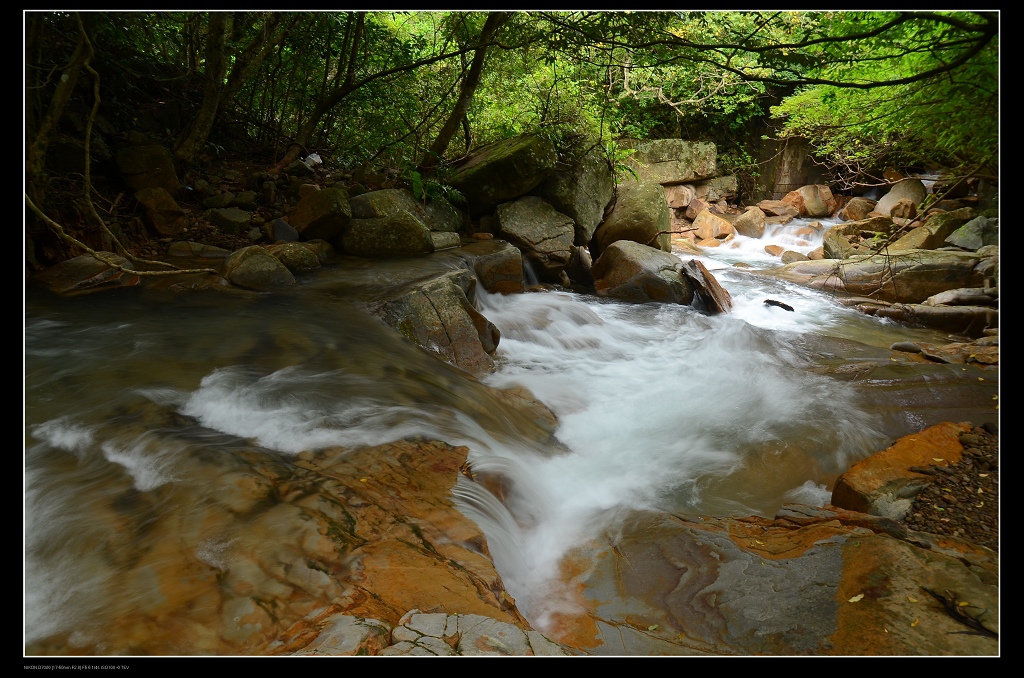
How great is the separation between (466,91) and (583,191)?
272 centimetres

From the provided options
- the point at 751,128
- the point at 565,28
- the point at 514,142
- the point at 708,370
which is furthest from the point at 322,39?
the point at 751,128

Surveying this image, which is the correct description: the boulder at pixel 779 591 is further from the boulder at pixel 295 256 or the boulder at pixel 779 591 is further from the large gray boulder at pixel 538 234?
the large gray boulder at pixel 538 234

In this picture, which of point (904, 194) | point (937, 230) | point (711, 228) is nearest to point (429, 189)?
point (711, 228)

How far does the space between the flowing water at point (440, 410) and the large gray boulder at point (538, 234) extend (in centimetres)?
226

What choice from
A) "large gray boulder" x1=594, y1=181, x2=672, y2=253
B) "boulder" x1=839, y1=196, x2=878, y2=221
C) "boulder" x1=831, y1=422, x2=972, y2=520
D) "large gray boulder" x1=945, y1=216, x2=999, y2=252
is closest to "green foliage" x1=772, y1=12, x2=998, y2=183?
"boulder" x1=831, y1=422, x2=972, y2=520

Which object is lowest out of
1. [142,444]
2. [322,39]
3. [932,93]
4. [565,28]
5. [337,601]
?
[337,601]

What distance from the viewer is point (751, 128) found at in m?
18.9

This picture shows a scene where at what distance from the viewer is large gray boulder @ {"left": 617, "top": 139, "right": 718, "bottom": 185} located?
59.2ft

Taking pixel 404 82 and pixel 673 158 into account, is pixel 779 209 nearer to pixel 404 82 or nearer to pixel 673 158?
A: pixel 673 158

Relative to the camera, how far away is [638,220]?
34.9 ft

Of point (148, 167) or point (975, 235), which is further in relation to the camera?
point (975, 235)

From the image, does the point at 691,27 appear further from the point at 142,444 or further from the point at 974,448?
the point at 142,444

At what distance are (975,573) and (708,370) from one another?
4.12m

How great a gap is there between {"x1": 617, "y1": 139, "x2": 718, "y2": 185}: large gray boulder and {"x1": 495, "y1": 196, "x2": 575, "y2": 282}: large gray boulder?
9463 millimetres
